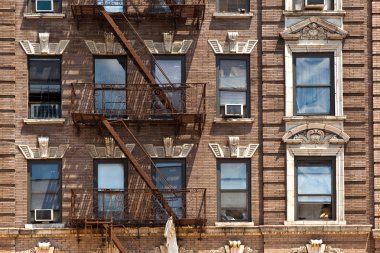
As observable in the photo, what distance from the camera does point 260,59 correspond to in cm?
2784

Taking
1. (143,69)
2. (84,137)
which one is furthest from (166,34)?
(84,137)

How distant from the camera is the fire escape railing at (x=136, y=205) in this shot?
2716cm

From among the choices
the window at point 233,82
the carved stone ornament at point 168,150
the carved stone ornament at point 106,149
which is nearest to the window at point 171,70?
the window at point 233,82

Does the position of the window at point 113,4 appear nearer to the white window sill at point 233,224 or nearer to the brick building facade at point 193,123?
the brick building facade at point 193,123

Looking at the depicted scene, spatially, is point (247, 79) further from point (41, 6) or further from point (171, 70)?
point (41, 6)

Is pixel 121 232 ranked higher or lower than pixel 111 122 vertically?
lower

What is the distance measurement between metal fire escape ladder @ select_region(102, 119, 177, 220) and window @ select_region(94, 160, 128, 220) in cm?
94

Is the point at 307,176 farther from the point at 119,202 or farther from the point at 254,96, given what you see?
the point at 119,202

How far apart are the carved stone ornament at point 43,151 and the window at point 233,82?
4471 millimetres

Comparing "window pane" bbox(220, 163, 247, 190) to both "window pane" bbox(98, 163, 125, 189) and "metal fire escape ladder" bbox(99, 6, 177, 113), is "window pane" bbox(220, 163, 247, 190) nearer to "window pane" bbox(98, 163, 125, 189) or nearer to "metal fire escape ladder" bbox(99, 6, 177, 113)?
"metal fire escape ladder" bbox(99, 6, 177, 113)

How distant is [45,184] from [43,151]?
94 cm

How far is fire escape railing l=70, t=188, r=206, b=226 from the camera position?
27.2 meters

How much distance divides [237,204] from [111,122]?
13.5 feet

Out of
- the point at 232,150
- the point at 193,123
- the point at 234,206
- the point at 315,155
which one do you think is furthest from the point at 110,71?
the point at 315,155
